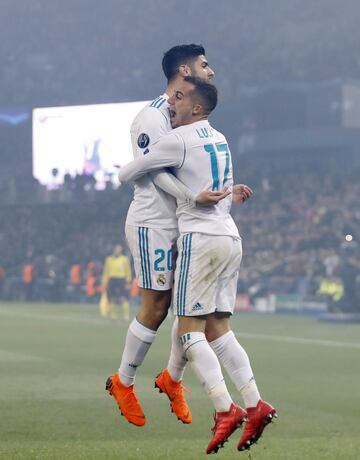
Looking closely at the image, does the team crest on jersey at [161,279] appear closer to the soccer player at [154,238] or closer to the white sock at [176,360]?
the soccer player at [154,238]

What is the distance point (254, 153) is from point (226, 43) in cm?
889

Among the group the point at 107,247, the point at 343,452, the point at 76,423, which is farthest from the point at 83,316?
the point at 343,452

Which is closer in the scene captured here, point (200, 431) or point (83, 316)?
point (200, 431)

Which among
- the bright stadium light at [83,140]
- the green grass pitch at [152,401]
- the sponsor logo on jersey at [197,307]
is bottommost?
the green grass pitch at [152,401]

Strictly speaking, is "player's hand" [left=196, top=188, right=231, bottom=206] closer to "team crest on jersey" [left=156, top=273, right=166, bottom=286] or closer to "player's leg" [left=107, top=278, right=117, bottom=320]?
"team crest on jersey" [left=156, top=273, right=166, bottom=286]

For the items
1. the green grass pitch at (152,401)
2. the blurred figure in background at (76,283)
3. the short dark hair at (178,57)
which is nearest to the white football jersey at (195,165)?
the short dark hair at (178,57)

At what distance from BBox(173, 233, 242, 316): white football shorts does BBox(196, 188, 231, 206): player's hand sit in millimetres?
215

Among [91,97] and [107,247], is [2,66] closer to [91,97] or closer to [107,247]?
[91,97]

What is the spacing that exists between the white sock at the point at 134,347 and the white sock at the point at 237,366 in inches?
19.7

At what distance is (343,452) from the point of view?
7.77 metres

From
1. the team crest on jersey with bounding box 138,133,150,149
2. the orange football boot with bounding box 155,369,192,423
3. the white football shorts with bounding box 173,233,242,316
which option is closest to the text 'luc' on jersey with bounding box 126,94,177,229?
the team crest on jersey with bounding box 138,133,150,149

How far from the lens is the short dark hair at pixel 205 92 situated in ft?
24.1

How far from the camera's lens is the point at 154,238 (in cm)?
750

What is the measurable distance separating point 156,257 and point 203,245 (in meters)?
0.39
